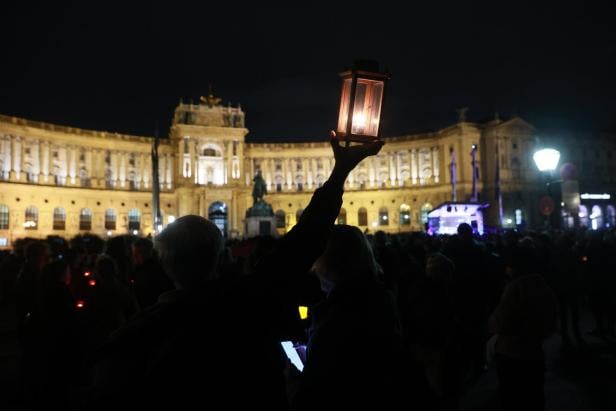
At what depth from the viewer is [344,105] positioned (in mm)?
3252

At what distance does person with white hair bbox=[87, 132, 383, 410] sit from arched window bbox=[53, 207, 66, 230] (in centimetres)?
7108

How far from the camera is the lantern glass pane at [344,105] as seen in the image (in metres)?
3.17

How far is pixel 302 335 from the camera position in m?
4.11

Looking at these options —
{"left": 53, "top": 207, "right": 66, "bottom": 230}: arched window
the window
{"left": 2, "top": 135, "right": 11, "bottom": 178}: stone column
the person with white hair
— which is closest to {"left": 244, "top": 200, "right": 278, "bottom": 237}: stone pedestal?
{"left": 53, "top": 207, "right": 66, "bottom": 230}: arched window

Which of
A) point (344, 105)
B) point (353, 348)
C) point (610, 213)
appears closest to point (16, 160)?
point (344, 105)

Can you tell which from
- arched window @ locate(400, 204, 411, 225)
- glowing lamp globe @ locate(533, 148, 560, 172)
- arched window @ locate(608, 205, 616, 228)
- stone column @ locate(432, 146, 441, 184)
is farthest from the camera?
arched window @ locate(400, 204, 411, 225)

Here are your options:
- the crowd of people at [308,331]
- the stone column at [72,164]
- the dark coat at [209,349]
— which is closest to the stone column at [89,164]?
the stone column at [72,164]

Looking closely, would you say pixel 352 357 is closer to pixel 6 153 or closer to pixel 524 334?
pixel 524 334

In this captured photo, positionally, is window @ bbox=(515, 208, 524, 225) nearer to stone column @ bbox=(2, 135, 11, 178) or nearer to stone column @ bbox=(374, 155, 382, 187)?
stone column @ bbox=(374, 155, 382, 187)

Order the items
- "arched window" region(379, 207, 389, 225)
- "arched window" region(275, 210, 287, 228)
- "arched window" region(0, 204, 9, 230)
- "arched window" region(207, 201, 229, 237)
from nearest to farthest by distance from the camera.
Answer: "arched window" region(0, 204, 9, 230), "arched window" region(207, 201, 229, 237), "arched window" region(379, 207, 389, 225), "arched window" region(275, 210, 287, 228)

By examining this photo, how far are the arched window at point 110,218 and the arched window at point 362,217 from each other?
1417 inches

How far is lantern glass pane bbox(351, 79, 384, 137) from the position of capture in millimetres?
3227

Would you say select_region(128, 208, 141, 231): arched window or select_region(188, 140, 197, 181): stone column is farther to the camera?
select_region(128, 208, 141, 231): arched window

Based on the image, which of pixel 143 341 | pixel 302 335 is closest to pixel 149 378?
pixel 143 341
